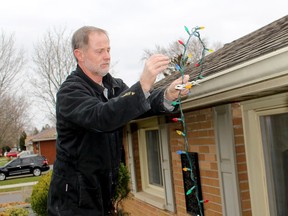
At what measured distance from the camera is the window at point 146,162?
6157mm

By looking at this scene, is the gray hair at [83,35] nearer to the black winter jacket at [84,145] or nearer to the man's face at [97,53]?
the man's face at [97,53]

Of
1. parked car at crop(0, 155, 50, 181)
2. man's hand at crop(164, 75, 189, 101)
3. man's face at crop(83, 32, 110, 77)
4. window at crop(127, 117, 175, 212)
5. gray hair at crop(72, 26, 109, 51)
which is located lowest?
parked car at crop(0, 155, 50, 181)

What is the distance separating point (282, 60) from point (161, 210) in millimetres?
4072

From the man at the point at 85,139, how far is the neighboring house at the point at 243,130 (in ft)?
1.92

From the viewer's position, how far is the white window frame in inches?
133

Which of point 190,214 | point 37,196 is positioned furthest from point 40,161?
point 190,214

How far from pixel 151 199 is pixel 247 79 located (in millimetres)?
4186

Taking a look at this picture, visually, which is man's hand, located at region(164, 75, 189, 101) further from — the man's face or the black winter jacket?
the man's face

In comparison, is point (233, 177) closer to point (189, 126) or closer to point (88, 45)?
point (189, 126)

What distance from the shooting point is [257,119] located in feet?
11.2

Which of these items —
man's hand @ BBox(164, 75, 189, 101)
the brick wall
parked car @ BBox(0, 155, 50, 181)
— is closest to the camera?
man's hand @ BBox(164, 75, 189, 101)

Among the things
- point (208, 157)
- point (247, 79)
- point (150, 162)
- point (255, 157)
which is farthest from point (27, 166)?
point (247, 79)

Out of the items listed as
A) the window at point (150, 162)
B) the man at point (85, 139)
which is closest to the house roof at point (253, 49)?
the man at point (85, 139)

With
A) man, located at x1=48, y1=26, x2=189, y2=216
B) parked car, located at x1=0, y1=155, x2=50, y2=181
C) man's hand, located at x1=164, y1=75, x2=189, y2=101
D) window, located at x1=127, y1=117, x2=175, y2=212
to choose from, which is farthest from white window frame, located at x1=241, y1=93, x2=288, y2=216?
parked car, located at x1=0, y1=155, x2=50, y2=181
